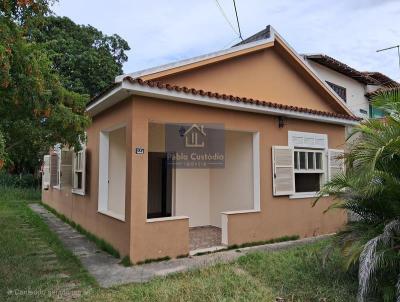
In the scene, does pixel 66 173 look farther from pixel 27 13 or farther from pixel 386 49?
pixel 386 49

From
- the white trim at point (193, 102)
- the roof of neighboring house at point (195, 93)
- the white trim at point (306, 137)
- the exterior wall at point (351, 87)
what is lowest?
the white trim at point (306, 137)

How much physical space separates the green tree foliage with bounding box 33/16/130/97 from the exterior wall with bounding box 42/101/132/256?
13.4m

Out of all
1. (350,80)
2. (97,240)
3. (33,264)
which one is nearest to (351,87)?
(350,80)

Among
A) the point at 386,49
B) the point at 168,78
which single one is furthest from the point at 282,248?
the point at 386,49

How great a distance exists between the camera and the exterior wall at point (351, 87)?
775 inches

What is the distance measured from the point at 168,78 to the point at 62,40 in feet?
62.6

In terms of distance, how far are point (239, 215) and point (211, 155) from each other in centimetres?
274

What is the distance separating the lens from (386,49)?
64.2 feet

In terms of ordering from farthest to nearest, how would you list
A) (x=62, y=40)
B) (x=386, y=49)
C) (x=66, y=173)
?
(x=62, y=40)
(x=386, y=49)
(x=66, y=173)

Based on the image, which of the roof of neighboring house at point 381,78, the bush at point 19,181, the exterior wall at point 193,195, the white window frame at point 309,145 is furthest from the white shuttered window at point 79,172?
the roof of neighboring house at point 381,78

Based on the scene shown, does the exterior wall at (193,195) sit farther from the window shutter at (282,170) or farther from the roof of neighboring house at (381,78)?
the roof of neighboring house at (381,78)

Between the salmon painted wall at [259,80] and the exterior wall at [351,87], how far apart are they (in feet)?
26.4

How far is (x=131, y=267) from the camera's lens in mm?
7023

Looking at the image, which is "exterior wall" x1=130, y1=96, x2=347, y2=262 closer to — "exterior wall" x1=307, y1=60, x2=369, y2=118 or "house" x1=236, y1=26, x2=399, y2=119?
"house" x1=236, y1=26, x2=399, y2=119
